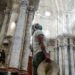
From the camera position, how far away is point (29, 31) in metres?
7.68

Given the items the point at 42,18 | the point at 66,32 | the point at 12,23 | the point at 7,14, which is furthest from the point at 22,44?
the point at 42,18

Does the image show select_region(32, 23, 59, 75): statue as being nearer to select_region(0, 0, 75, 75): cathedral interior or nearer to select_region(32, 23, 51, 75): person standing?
select_region(32, 23, 51, 75): person standing

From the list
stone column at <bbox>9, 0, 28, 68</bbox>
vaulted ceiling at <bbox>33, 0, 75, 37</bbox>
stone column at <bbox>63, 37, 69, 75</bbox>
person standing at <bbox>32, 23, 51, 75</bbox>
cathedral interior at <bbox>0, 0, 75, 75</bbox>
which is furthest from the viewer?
vaulted ceiling at <bbox>33, 0, 75, 37</bbox>

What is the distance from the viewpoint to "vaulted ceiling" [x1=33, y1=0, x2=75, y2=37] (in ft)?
64.3

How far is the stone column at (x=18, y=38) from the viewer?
6463mm

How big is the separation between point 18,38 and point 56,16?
1593 cm

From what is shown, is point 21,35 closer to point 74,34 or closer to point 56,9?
point 74,34

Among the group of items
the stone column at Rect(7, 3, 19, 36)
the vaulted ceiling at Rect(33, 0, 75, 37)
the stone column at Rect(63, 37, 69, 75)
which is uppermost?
the vaulted ceiling at Rect(33, 0, 75, 37)

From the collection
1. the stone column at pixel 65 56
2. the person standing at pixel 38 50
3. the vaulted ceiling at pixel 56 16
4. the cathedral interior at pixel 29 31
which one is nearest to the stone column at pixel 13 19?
the cathedral interior at pixel 29 31

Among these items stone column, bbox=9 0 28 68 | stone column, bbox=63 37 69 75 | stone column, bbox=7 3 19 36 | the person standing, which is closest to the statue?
the person standing

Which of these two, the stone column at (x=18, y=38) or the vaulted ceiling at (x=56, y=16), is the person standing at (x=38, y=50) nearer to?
the stone column at (x=18, y=38)

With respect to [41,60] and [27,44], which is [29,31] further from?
[41,60]

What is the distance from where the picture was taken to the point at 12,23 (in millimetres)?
A: 7965

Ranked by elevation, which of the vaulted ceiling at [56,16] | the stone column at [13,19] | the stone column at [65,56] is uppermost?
the vaulted ceiling at [56,16]
